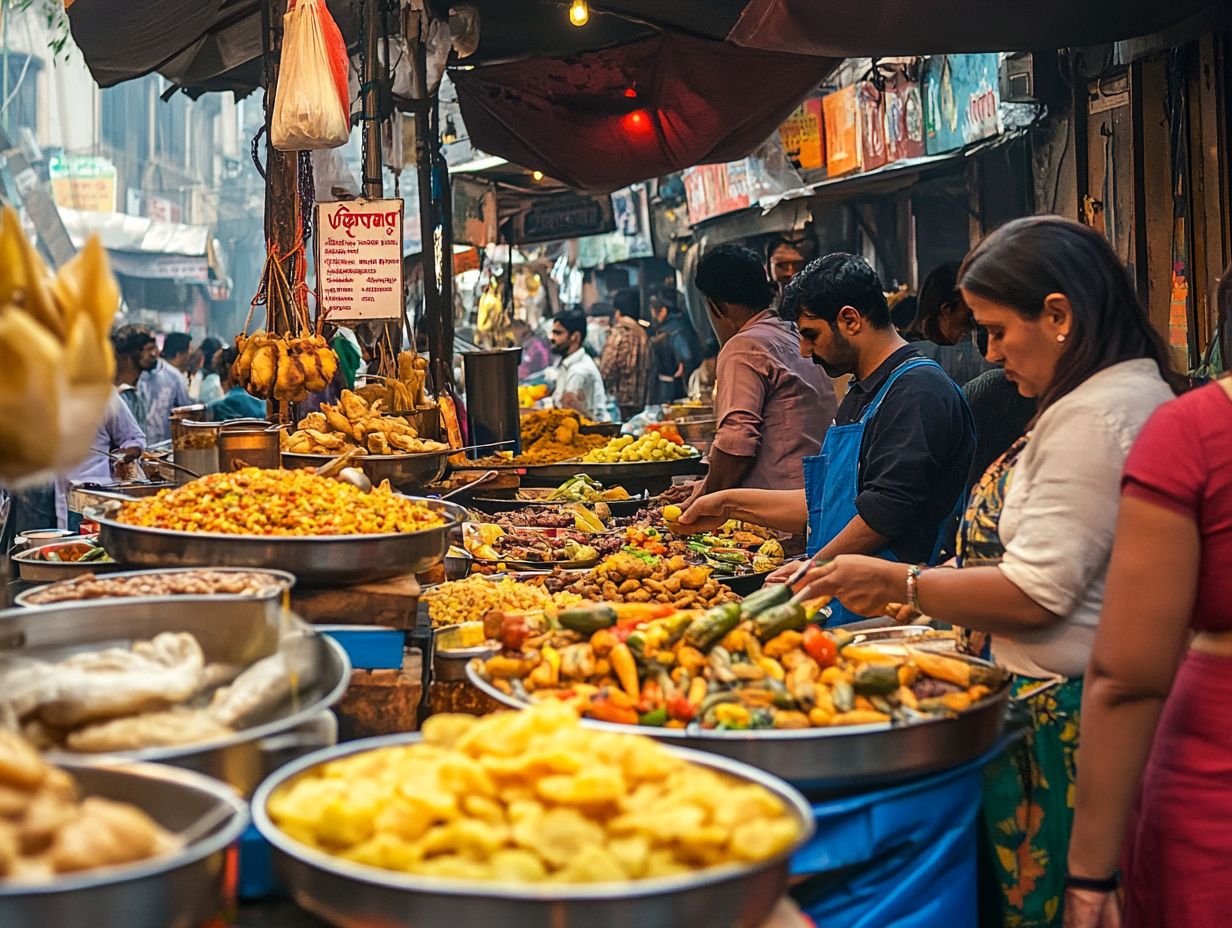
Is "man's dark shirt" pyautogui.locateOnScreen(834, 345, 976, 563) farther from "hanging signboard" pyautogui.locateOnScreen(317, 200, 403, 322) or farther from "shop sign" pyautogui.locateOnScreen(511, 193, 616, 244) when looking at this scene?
"shop sign" pyautogui.locateOnScreen(511, 193, 616, 244)

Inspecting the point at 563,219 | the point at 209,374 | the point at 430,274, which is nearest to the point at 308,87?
the point at 430,274

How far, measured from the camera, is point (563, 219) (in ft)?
43.5

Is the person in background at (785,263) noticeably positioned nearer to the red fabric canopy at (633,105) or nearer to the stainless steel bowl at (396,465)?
the red fabric canopy at (633,105)

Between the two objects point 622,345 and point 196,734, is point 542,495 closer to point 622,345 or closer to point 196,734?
point 196,734

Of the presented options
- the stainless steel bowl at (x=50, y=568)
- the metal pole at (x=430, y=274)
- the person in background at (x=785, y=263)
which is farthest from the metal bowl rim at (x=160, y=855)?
the person in background at (x=785, y=263)

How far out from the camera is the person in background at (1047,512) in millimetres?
2721

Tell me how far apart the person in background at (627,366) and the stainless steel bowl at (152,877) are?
47.6ft

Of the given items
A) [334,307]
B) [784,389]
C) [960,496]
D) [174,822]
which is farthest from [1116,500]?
[334,307]

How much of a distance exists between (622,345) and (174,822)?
14.7 meters

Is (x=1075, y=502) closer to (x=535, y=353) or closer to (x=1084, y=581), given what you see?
(x=1084, y=581)

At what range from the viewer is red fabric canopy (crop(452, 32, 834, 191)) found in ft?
26.3

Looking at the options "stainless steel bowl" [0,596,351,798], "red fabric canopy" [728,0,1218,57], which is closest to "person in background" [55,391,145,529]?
"red fabric canopy" [728,0,1218,57]

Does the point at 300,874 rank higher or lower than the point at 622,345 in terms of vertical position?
lower

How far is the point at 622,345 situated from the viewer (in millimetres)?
16219
